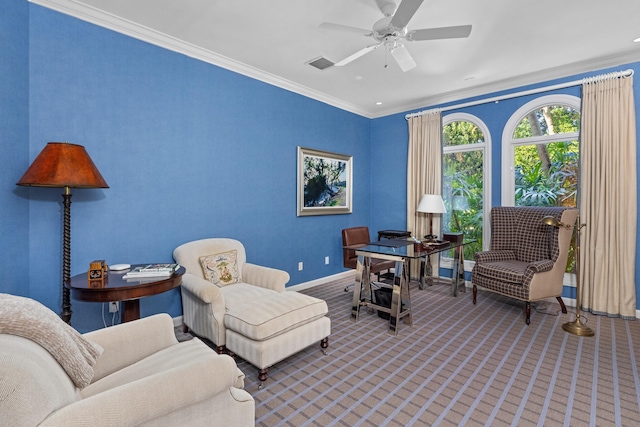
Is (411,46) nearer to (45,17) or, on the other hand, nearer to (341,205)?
(341,205)

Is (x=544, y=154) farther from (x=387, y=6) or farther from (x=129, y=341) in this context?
(x=129, y=341)

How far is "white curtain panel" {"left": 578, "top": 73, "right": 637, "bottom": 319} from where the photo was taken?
3357 millimetres

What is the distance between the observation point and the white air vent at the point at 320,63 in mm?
3310

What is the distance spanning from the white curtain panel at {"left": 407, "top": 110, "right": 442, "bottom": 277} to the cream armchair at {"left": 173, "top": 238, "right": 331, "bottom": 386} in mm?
2862

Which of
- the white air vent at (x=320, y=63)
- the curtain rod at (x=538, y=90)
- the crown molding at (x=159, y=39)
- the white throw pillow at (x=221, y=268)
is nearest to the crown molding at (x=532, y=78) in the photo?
the curtain rod at (x=538, y=90)

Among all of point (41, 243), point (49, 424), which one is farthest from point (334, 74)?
point (49, 424)

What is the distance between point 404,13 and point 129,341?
8.55 feet

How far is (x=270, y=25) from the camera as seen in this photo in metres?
2.81

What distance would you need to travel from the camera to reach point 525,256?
383 centimetres

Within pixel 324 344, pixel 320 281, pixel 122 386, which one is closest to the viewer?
pixel 122 386

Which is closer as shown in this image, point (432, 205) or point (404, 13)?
point (404, 13)

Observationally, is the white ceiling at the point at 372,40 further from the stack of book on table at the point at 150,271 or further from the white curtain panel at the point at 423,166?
the stack of book on table at the point at 150,271

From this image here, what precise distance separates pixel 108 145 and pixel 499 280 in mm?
4046

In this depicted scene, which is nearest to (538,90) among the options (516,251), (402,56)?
(516,251)
